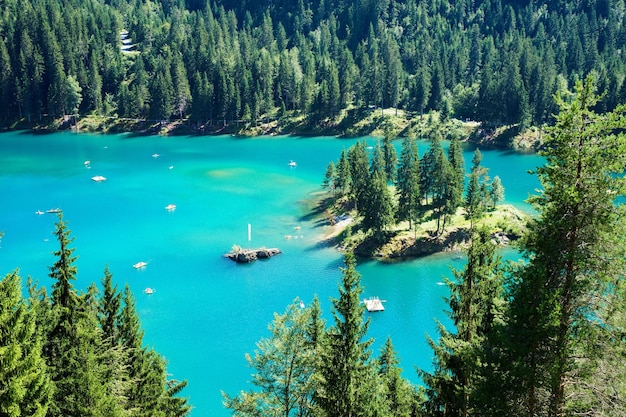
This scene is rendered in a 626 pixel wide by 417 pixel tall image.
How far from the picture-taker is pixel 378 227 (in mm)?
91000

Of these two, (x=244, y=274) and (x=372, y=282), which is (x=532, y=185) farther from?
(x=244, y=274)

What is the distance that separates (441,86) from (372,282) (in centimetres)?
12828

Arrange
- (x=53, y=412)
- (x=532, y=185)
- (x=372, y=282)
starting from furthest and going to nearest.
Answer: (x=532, y=185), (x=372, y=282), (x=53, y=412)

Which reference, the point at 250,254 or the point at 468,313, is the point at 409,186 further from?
the point at 468,313

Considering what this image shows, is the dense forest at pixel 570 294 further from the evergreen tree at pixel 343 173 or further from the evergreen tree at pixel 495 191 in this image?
the evergreen tree at pixel 343 173

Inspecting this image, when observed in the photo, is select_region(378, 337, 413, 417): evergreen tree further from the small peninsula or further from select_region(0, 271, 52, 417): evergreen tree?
the small peninsula

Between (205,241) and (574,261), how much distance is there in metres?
85.6

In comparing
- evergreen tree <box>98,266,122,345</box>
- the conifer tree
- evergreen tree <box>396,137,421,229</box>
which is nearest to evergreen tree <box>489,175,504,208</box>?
evergreen tree <box>396,137,421,229</box>

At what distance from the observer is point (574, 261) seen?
18484 millimetres

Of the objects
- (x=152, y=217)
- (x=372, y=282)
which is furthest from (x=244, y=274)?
(x=152, y=217)

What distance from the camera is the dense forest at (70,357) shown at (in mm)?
21047

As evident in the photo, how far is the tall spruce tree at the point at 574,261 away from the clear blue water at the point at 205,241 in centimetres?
4343

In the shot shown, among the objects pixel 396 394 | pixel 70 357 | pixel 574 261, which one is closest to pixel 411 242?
pixel 396 394

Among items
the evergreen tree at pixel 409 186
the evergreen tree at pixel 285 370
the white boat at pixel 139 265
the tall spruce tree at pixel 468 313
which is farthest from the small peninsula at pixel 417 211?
the evergreen tree at pixel 285 370
